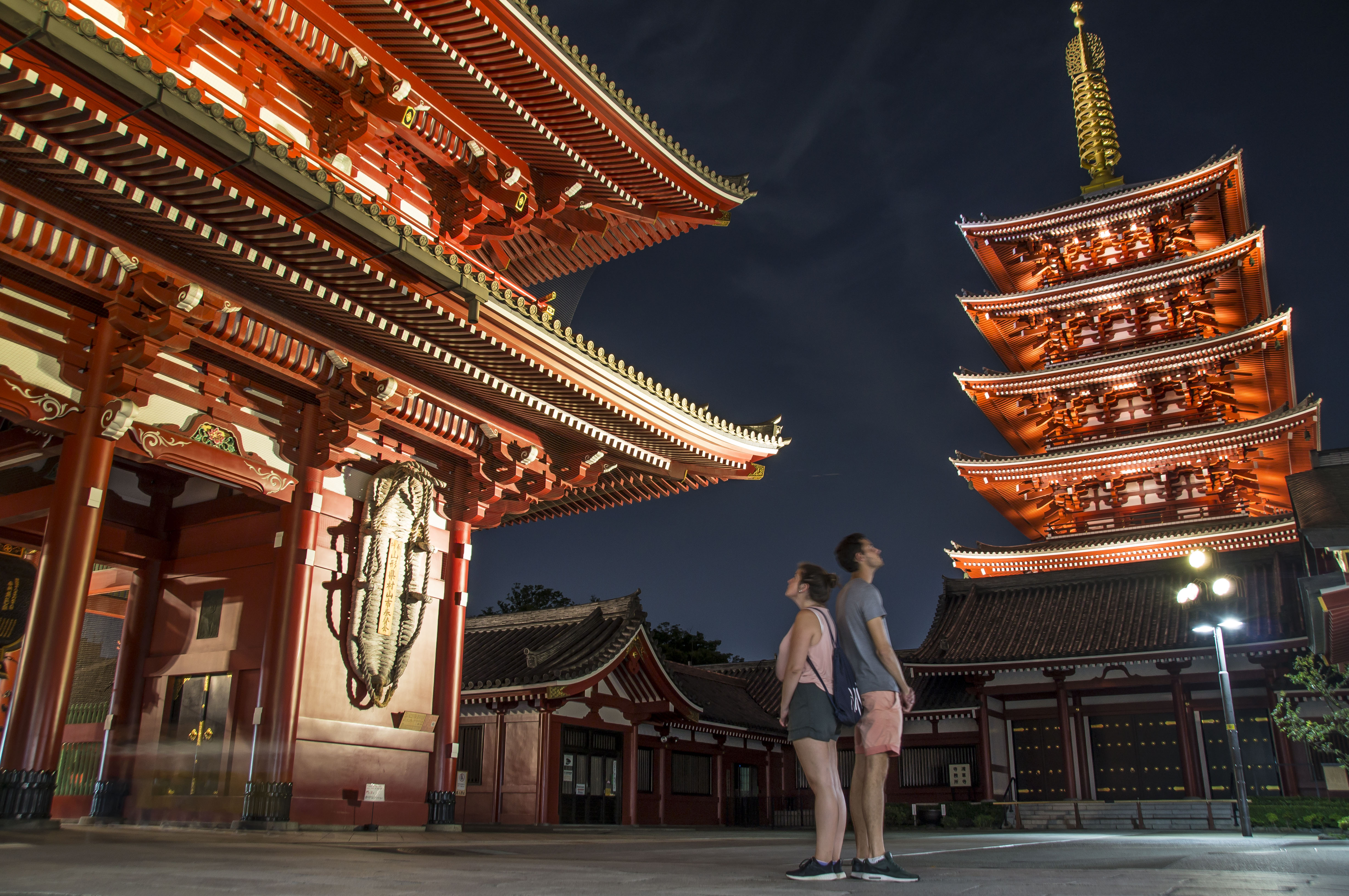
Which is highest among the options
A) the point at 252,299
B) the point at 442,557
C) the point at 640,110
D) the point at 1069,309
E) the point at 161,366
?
the point at 1069,309

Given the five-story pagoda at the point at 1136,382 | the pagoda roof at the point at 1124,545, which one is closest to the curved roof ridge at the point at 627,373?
the pagoda roof at the point at 1124,545

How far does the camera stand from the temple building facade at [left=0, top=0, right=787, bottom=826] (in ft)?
23.5

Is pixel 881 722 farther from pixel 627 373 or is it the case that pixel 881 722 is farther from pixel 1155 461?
pixel 1155 461

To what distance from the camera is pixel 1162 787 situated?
21219mm

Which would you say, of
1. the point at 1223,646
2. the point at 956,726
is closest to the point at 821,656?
the point at 1223,646

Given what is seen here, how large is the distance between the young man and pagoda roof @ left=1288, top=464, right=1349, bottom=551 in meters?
7.96

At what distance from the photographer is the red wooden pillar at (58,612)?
704cm

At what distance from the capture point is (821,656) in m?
4.82

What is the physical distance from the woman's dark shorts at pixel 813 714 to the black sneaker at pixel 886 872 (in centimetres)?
68

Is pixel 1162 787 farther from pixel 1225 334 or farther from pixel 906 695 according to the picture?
pixel 906 695

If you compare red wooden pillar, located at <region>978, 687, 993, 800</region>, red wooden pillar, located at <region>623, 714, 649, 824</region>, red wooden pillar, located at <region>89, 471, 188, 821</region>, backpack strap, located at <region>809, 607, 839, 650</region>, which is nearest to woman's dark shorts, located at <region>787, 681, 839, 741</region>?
backpack strap, located at <region>809, 607, 839, 650</region>

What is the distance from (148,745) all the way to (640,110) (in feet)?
32.3

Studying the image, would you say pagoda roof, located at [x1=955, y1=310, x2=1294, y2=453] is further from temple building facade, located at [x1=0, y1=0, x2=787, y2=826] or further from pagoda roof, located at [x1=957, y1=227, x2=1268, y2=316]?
temple building facade, located at [x1=0, y1=0, x2=787, y2=826]

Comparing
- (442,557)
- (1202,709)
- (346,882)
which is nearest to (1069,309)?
(1202,709)
